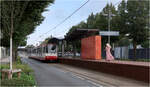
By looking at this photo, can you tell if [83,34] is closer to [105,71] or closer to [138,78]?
[105,71]

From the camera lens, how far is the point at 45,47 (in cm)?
4312

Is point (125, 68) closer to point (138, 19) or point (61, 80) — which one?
point (61, 80)

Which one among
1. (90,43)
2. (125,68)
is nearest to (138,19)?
(90,43)

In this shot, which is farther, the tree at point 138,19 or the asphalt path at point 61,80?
the tree at point 138,19

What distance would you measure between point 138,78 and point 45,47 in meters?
29.6

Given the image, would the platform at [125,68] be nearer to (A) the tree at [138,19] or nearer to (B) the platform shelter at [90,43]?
(B) the platform shelter at [90,43]

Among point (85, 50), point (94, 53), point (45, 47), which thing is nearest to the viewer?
point (94, 53)

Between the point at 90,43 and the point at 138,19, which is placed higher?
the point at 138,19

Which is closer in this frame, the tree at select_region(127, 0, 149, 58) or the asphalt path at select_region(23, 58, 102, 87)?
the asphalt path at select_region(23, 58, 102, 87)

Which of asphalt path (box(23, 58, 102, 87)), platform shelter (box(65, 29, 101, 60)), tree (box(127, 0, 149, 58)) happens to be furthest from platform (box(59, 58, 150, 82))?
tree (box(127, 0, 149, 58))

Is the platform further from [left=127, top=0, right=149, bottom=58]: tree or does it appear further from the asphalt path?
[left=127, top=0, right=149, bottom=58]: tree

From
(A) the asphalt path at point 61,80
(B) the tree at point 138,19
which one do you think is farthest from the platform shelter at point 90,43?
(B) the tree at point 138,19

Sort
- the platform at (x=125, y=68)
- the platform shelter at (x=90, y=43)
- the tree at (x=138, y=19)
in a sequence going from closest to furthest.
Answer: the platform at (x=125, y=68)
the platform shelter at (x=90, y=43)
the tree at (x=138, y=19)

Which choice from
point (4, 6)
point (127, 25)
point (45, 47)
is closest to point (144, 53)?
point (127, 25)
